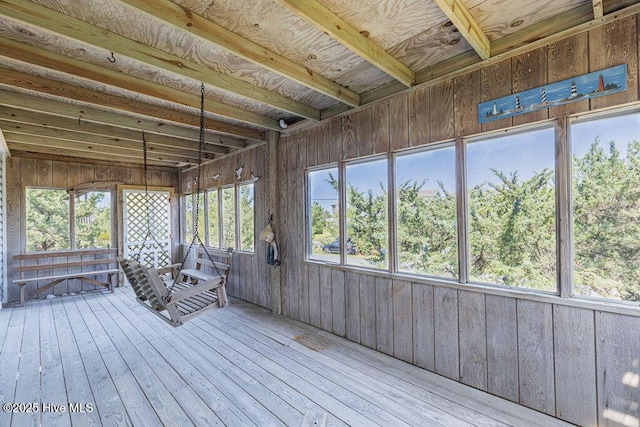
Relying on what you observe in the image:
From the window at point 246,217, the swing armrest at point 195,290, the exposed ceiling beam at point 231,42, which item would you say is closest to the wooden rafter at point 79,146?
the window at point 246,217

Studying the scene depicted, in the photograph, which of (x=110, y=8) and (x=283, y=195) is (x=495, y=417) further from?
(x=110, y=8)

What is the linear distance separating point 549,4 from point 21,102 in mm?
4602

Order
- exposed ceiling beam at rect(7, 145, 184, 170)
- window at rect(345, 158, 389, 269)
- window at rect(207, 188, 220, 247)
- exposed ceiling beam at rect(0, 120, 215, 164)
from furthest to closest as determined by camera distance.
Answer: window at rect(207, 188, 220, 247), exposed ceiling beam at rect(7, 145, 184, 170), exposed ceiling beam at rect(0, 120, 215, 164), window at rect(345, 158, 389, 269)

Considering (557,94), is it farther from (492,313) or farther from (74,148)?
(74,148)

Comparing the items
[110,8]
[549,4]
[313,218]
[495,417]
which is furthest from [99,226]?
[549,4]

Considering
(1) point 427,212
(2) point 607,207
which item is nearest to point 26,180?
(1) point 427,212

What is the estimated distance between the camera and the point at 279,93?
3053 mm

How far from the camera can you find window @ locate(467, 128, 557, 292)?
203 centimetres

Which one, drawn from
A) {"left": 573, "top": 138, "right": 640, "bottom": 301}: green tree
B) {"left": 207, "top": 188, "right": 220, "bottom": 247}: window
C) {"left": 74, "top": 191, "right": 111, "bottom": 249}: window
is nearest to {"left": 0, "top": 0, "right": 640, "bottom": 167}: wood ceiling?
{"left": 573, "top": 138, "right": 640, "bottom": 301}: green tree

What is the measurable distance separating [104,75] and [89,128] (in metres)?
1.85

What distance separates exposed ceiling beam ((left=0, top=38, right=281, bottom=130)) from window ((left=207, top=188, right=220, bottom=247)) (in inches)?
101

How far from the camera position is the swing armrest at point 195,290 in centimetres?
264

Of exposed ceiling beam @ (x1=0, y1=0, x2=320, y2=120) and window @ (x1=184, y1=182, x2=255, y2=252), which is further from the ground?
exposed ceiling beam @ (x1=0, y1=0, x2=320, y2=120)

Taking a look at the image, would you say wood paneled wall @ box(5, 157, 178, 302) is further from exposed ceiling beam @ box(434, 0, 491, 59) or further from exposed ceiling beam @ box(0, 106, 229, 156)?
exposed ceiling beam @ box(434, 0, 491, 59)
